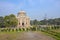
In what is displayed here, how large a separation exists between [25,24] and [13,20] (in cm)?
1487

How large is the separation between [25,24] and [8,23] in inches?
582

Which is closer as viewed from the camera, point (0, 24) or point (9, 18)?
point (9, 18)

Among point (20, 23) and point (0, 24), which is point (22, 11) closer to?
point (20, 23)

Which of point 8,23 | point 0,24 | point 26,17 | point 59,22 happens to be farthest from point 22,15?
point 59,22

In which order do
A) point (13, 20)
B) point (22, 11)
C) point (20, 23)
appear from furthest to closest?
1. point (22, 11)
2. point (20, 23)
3. point (13, 20)

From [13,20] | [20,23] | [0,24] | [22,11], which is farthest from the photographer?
[22,11]

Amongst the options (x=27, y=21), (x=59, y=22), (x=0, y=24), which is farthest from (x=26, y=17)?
(x=59, y=22)

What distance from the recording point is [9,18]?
5781 centimetres

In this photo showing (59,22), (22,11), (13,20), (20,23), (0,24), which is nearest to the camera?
(13,20)

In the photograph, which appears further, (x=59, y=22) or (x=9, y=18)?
(x=59, y=22)

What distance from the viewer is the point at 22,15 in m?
73.1

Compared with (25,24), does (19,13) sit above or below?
above

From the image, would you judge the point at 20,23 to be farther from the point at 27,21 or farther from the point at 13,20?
the point at 13,20

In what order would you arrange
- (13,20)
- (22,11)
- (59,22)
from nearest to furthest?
(13,20) < (22,11) < (59,22)
